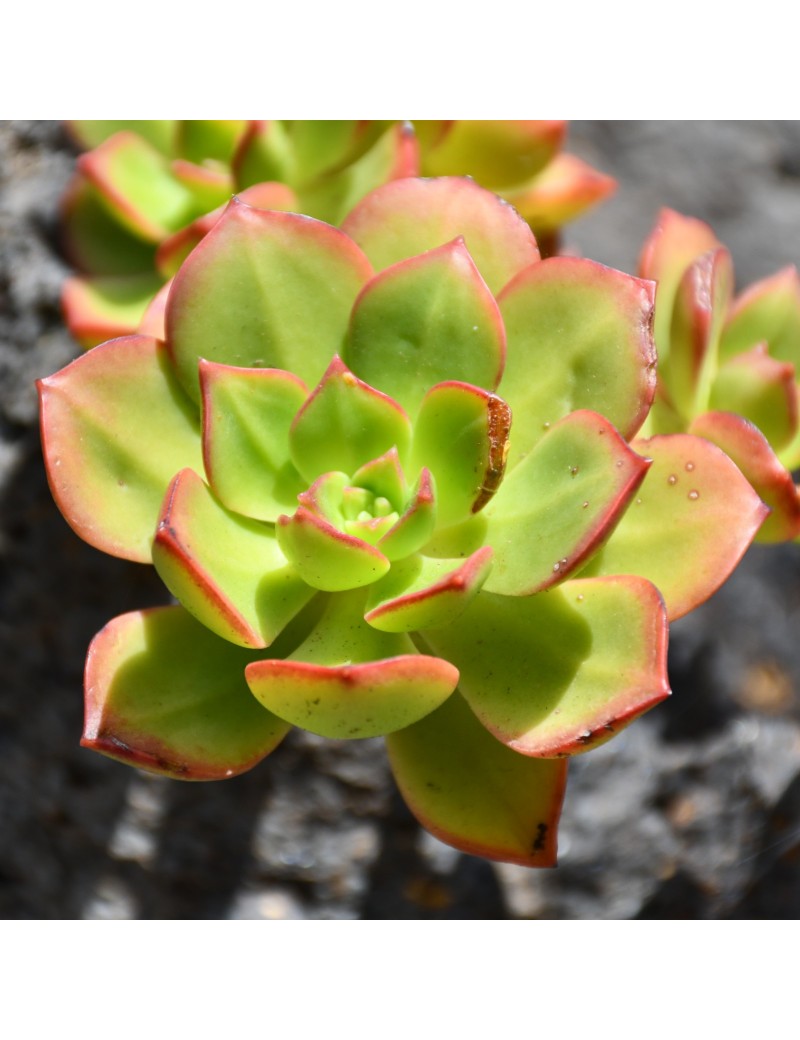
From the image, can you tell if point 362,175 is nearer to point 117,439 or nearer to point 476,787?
point 117,439

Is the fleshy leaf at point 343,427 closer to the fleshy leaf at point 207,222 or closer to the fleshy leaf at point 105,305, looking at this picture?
the fleshy leaf at point 207,222

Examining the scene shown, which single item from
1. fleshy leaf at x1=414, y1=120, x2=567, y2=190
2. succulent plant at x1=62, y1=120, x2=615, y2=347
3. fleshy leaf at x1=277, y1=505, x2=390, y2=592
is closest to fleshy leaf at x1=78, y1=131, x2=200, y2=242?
succulent plant at x1=62, y1=120, x2=615, y2=347

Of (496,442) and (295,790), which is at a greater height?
(496,442)

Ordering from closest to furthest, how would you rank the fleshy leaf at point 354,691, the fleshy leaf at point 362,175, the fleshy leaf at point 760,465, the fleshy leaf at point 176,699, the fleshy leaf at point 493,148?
the fleshy leaf at point 354,691
the fleshy leaf at point 176,699
the fleshy leaf at point 760,465
the fleshy leaf at point 362,175
the fleshy leaf at point 493,148

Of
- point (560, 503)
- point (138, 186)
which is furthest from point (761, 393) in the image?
point (138, 186)

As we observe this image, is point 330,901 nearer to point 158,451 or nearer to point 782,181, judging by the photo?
point 158,451

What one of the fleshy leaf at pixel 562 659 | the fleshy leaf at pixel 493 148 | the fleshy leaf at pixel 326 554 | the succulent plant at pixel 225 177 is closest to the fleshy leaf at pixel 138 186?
the succulent plant at pixel 225 177
